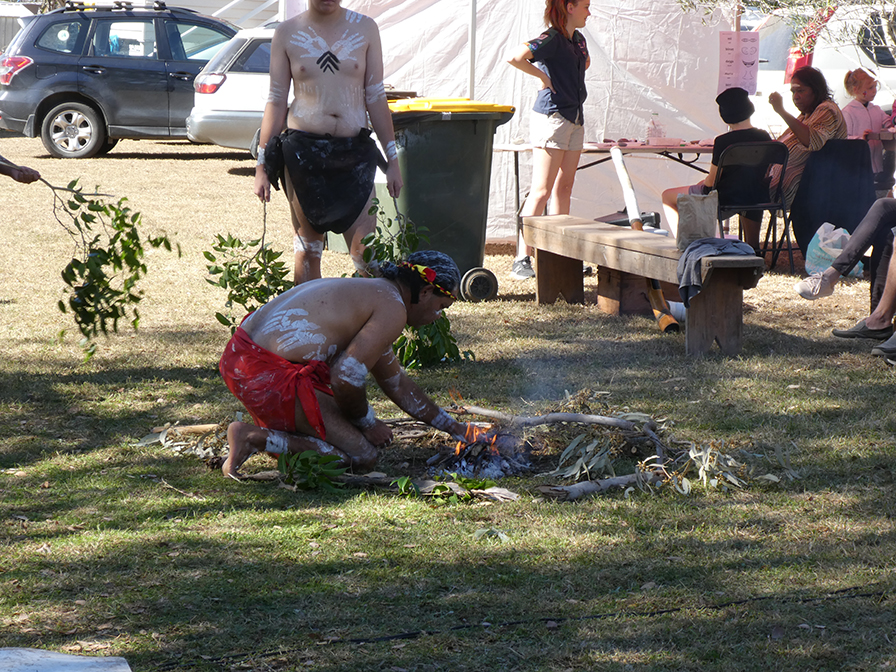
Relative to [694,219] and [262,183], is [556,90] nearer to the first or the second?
[694,219]

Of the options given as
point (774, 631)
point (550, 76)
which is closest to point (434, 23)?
point (550, 76)

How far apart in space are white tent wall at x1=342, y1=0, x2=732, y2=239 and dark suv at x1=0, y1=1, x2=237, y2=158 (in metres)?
6.77

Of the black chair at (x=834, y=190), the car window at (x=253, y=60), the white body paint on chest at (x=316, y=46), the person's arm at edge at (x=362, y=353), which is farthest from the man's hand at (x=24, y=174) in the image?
the car window at (x=253, y=60)

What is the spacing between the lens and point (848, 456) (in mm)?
4012

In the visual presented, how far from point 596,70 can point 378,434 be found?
20.6 ft

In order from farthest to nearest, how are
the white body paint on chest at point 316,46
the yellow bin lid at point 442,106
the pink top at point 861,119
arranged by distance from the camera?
the pink top at point 861,119 < the yellow bin lid at point 442,106 < the white body paint on chest at point 316,46

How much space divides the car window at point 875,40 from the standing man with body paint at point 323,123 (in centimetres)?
622

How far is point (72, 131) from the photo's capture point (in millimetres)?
14656

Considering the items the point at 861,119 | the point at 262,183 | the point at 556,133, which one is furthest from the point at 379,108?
the point at 861,119

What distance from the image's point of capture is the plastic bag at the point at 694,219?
5613 millimetres

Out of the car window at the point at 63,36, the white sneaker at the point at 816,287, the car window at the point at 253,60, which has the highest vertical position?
the car window at the point at 63,36

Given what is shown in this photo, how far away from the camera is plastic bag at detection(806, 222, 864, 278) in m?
7.37

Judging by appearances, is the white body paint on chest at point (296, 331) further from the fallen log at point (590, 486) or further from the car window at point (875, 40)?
the car window at point (875, 40)

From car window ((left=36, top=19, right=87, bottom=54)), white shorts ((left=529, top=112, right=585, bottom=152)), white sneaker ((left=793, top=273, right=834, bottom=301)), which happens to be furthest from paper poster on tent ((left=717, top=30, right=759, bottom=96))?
car window ((left=36, top=19, right=87, bottom=54))
